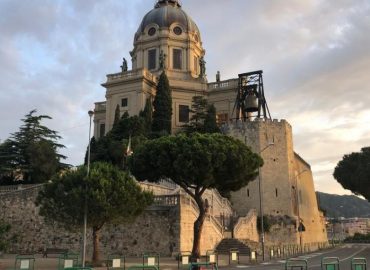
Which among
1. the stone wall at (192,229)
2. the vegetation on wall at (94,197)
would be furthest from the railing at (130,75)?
the vegetation on wall at (94,197)

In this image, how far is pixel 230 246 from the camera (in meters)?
38.3

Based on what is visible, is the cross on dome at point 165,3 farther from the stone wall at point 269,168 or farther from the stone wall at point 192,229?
the stone wall at point 192,229

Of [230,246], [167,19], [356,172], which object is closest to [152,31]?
[167,19]

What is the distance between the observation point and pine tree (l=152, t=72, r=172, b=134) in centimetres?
6244

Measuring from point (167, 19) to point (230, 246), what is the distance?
167 ft

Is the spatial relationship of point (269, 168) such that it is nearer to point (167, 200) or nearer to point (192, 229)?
point (192, 229)

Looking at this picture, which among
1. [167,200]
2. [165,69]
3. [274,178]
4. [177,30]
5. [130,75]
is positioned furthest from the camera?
[177,30]

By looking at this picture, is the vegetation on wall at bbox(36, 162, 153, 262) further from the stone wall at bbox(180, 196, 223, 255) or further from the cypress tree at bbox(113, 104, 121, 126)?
the cypress tree at bbox(113, 104, 121, 126)

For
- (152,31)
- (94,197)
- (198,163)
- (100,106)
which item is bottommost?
(94,197)

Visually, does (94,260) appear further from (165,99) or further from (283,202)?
(165,99)

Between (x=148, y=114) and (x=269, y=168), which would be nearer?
(x=269, y=168)

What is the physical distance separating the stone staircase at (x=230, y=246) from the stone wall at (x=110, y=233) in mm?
5650

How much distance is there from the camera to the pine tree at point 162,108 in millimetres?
62438

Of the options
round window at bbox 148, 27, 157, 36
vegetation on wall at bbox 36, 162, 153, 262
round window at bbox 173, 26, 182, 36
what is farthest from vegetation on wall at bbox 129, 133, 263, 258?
round window at bbox 148, 27, 157, 36
